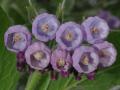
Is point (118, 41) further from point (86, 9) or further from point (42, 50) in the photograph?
point (86, 9)

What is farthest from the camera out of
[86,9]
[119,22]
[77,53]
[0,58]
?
[86,9]

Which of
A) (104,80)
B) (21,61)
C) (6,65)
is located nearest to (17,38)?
(21,61)

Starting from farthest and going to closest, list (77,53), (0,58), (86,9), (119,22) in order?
(86,9)
(119,22)
(0,58)
(77,53)

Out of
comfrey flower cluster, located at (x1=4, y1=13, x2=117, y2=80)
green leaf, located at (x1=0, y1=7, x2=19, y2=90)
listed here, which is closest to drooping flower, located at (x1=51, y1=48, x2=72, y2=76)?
comfrey flower cluster, located at (x1=4, y1=13, x2=117, y2=80)

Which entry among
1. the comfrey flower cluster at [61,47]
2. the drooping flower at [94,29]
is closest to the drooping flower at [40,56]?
the comfrey flower cluster at [61,47]

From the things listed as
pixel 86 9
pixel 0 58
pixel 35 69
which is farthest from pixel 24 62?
pixel 86 9

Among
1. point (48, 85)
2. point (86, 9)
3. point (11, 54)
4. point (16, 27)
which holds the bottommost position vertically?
point (86, 9)

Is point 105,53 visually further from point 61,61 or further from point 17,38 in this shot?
point 17,38

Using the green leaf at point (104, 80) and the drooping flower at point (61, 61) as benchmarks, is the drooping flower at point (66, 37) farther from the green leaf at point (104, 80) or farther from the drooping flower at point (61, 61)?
the green leaf at point (104, 80)
